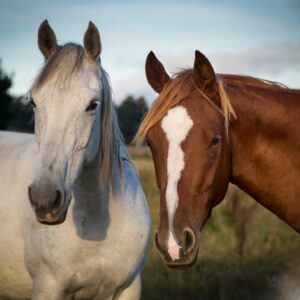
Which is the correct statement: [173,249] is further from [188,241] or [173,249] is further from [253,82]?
[253,82]

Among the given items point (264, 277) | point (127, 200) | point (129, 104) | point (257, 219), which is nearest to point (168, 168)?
point (127, 200)

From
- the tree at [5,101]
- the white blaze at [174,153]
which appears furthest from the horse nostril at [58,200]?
the tree at [5,101]

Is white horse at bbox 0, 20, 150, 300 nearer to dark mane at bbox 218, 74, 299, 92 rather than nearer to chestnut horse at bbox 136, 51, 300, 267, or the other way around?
chestnut horse at bbox 136, 51, 300, 267

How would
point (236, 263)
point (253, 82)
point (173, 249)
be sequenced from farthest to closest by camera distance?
point (236, 263), point (253, 82), point (173, 249)

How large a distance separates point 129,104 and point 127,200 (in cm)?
3327

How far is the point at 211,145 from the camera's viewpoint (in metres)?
3.58

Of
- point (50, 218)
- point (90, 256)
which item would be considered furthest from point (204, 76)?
point (90, 256)

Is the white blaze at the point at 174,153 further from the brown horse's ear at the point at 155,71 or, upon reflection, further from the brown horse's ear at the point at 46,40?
the brown horse's ear at the point at 46,40

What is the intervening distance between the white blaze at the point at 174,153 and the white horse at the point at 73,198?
2.14 ft

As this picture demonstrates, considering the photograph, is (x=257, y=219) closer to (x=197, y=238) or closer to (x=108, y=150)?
(x=108, y=150)

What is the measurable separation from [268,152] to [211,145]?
1.78ft

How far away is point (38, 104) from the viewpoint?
395cm

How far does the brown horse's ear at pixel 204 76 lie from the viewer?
3736mm

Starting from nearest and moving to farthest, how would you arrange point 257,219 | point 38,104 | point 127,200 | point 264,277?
1. point 38,104
2. point 127,200
3. point 264,277
4. point 257,219
